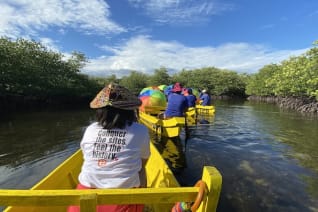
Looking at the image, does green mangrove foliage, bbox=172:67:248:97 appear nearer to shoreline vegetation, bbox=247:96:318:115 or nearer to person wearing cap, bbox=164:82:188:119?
shoreline vegetation, bbox=247:96:318:115

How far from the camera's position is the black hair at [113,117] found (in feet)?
8.75

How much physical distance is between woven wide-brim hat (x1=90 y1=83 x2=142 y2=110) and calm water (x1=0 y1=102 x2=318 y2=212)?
3.80 meters

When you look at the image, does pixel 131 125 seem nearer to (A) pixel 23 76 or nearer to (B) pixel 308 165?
(B) pixel 308 165

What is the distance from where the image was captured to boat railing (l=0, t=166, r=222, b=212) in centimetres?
194

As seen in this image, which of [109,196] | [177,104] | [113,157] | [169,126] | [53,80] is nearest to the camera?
[109,196]

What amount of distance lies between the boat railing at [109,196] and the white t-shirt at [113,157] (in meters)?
0.49

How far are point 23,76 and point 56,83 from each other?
5.69 m

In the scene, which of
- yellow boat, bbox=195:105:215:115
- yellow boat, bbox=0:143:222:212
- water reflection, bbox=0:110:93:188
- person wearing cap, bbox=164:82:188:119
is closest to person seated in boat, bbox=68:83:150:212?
yellow boat, bbox=0:143:222:212

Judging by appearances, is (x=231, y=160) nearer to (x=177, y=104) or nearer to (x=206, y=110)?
(x=177, y=104)

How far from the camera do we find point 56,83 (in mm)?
32469

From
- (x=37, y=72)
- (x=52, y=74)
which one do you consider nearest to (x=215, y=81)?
(x=52, y=74)

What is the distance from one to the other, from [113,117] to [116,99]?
0.19 m

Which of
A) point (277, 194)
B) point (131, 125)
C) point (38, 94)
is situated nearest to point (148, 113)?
point (277, 194)

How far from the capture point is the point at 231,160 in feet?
29.2
